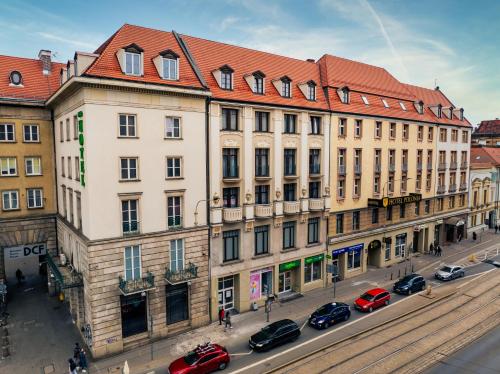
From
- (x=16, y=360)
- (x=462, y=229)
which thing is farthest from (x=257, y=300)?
(x=462, y=229)

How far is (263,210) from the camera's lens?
115 feet

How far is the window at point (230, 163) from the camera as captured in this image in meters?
33.1

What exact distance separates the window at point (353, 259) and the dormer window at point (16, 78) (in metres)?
40.5

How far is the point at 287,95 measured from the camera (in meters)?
37.8

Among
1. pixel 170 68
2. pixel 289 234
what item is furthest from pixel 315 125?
pixel 170 68

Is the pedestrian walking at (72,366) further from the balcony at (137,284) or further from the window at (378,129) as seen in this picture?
the window at (378,129)

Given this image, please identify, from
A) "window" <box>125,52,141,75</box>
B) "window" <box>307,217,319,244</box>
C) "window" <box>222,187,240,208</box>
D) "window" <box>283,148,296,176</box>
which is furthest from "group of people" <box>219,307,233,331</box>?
"window" <box>125,52,141,75</box>

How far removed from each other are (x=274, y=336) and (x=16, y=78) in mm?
34857

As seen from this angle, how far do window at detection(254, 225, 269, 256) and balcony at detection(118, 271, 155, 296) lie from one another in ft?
36.7

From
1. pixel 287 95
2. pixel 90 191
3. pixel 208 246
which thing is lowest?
pixel 208 246

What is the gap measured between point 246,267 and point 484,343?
19906 millimetres

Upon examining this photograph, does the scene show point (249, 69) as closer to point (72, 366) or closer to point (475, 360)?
point (72, 366)

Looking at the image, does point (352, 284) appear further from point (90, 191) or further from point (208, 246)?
point (90, 191)

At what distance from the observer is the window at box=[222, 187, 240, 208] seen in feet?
110
